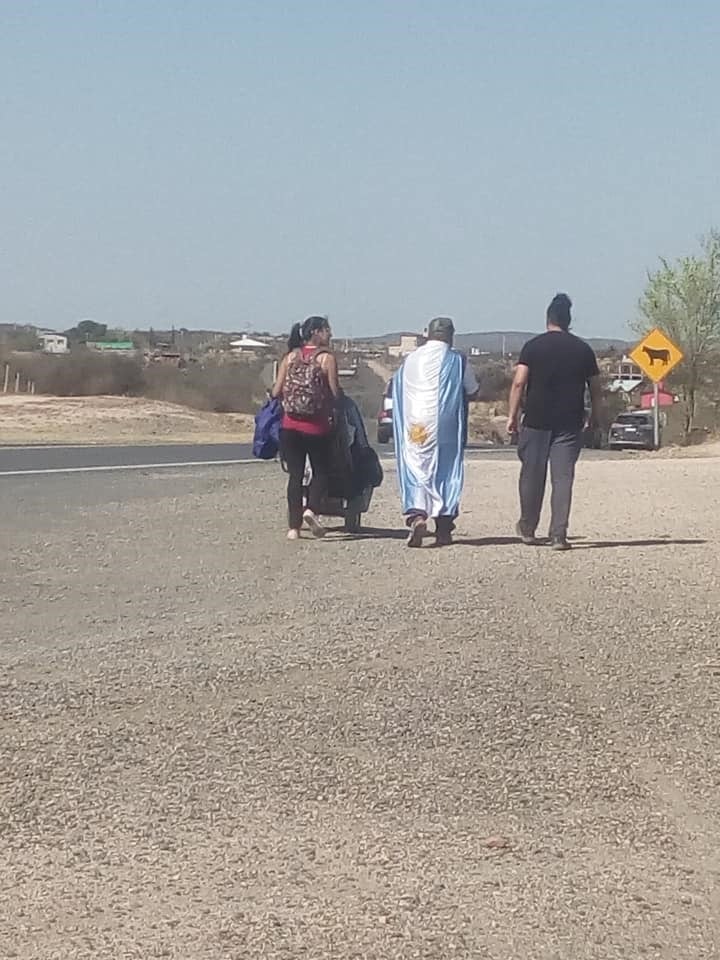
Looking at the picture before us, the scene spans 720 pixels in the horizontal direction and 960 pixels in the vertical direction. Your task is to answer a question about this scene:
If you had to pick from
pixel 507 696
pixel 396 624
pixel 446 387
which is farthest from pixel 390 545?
pixel 507 696

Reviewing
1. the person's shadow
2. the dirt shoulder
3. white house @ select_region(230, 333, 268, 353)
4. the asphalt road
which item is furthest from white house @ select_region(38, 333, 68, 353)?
the person's shadow

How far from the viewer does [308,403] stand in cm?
1264

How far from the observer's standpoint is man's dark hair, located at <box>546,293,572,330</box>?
12180mm

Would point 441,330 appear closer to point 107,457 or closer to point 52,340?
point 107,457

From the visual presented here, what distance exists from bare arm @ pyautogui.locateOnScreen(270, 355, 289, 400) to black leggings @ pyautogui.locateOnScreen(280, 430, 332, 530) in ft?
0.96

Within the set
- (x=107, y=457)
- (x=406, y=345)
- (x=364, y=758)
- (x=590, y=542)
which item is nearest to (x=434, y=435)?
(x=590, y=542)

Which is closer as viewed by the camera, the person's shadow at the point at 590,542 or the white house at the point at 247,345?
the person's shadow at the point at 590,542

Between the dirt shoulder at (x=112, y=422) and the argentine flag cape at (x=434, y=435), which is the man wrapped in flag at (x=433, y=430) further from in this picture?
the dirt shoulder at (x=112, y=422)

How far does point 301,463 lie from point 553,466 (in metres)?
1.95

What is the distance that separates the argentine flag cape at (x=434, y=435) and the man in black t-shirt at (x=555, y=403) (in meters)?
0.45

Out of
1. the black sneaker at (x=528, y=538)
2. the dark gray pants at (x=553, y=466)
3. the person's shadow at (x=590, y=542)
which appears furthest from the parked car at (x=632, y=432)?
the dark gray pants at (x=553, y=466)

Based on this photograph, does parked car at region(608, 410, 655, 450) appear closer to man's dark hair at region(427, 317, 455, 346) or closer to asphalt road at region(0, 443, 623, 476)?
asphalt road at region(0, 443, 623, 476)

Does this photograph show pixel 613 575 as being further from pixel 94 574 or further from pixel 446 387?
pixel 94 574

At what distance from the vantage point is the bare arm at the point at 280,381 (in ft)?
41.9
